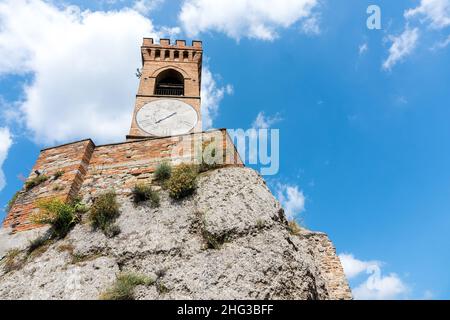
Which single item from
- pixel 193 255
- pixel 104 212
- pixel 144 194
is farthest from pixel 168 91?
pixel 193 255

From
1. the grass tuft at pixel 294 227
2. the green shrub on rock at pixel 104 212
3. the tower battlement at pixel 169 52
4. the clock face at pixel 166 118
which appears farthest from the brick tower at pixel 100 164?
the tower battlement at pixel 169 52

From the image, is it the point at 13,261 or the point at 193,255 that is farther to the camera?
the point at 13,261

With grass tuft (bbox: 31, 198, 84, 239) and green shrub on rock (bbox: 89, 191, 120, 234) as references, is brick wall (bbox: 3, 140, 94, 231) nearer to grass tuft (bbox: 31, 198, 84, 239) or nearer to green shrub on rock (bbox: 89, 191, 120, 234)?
grass tuft (bbox: 31, 198, 84, 239)

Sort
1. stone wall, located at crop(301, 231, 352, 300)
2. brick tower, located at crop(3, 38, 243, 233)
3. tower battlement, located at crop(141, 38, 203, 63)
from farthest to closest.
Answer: tower battlement, located at crop(141, 38, 203, 63) < stone wall, located at crop(301, 231, 352, 300) < brick tower, located at crop(3, 38, 243, 233)

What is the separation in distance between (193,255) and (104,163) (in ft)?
11.2

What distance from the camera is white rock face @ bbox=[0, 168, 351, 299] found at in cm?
503

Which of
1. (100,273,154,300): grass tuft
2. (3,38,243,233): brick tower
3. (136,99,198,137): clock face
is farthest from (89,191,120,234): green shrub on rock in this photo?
(136,99,198,137): clock face

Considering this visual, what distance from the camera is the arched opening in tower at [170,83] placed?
1512 centimetres

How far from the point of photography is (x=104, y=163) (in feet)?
25.5

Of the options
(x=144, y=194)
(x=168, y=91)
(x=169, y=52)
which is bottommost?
(x=144, y=194)

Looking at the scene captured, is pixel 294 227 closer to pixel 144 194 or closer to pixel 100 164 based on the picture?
pixel 144 194

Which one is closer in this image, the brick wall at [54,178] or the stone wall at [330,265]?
the brick wall at [54,178]

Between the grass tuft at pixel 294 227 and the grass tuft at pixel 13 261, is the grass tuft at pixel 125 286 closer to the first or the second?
the grass tuft at pixel 13 261

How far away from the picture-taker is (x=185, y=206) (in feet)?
21.2
